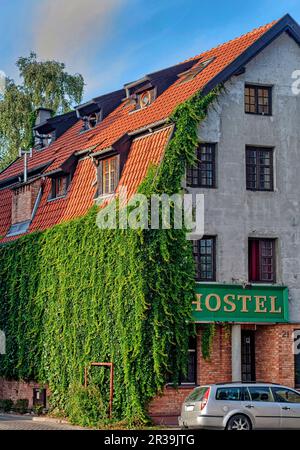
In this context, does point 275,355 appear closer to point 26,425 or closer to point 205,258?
point 205,258

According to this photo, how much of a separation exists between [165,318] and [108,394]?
3.11 metres

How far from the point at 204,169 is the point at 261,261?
363 centimetres

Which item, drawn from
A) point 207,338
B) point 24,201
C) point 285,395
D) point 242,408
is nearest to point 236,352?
point 207,338

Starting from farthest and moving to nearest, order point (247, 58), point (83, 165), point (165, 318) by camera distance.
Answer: point (83, 165), point (247, 58), point (165, 318)

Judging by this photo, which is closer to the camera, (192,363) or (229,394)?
(229,394)

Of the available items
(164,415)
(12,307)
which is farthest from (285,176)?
(12,307)

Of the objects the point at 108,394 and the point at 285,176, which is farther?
the point at 285,176

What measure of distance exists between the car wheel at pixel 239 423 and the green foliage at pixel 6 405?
13.9m

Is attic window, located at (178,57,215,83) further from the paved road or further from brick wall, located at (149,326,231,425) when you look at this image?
the paved road

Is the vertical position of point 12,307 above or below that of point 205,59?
below

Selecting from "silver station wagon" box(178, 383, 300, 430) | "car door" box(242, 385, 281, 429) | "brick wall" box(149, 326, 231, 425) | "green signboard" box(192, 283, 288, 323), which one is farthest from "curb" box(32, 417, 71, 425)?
"car door" box(242, 385, 281, 429)

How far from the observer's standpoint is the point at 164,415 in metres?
29.1

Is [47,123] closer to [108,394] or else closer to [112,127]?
[112,127]

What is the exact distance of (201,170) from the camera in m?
30.9
